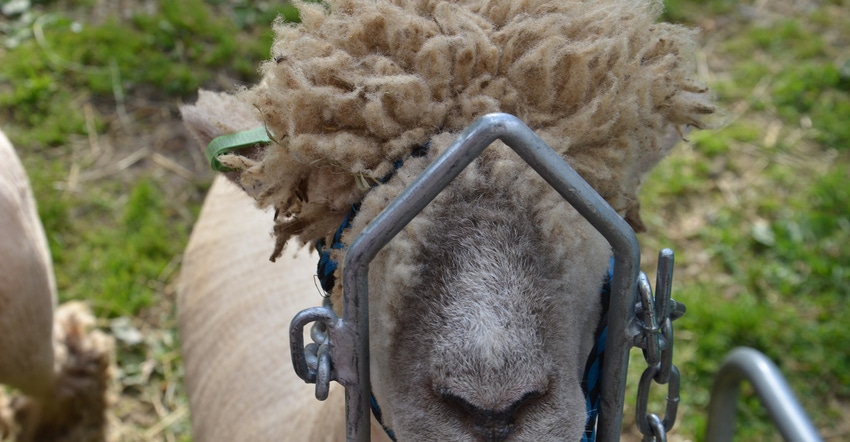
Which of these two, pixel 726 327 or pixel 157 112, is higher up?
pixel 157 112

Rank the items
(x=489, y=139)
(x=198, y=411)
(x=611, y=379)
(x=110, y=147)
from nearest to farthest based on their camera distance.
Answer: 1. (x=489, y=139)
2. (x=611, y=379)
3. (x=198, y=411)
4. (x=110, y=147)

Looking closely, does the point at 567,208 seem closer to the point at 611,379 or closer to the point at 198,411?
the point at 611,379

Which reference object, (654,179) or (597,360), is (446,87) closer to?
(597,360)

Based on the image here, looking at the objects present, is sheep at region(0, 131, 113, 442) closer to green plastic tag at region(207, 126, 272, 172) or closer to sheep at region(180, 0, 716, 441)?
green plastic tag at region(207, 126, 272, 172)

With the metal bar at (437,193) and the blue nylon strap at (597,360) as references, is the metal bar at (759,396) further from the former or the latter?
the metal bar at (437,193)

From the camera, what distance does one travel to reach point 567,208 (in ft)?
4.41

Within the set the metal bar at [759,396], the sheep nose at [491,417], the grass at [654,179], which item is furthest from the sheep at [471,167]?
the grass at [654,179]

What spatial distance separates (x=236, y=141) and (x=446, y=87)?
20.6 inches

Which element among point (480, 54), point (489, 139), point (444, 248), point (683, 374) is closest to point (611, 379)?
point (444, 248)

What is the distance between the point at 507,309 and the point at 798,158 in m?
4.85

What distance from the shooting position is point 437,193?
1166mm

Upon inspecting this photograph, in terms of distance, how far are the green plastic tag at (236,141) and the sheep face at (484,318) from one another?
373mm

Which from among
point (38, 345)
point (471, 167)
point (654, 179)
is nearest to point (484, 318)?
point (471, 167)

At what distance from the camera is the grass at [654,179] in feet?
13.6
